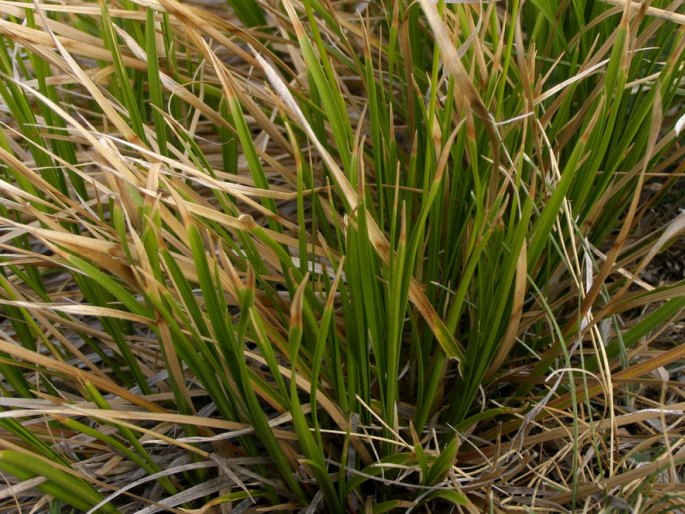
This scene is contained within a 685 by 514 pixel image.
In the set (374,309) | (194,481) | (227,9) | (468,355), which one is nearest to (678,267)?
(468,355)

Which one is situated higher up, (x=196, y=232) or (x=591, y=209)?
(x=196, y=232)

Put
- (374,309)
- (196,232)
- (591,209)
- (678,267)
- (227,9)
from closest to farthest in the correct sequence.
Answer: (196,232)
(374,309)
(591,209)
(678,267)
(227,9)

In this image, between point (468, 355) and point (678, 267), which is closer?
point (468, 355)

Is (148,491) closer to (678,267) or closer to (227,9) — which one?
(678,267)

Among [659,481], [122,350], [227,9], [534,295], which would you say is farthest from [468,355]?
[227,9]

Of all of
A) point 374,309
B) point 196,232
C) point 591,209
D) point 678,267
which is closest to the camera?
point 196,232

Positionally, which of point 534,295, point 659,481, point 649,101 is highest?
point 649,101
